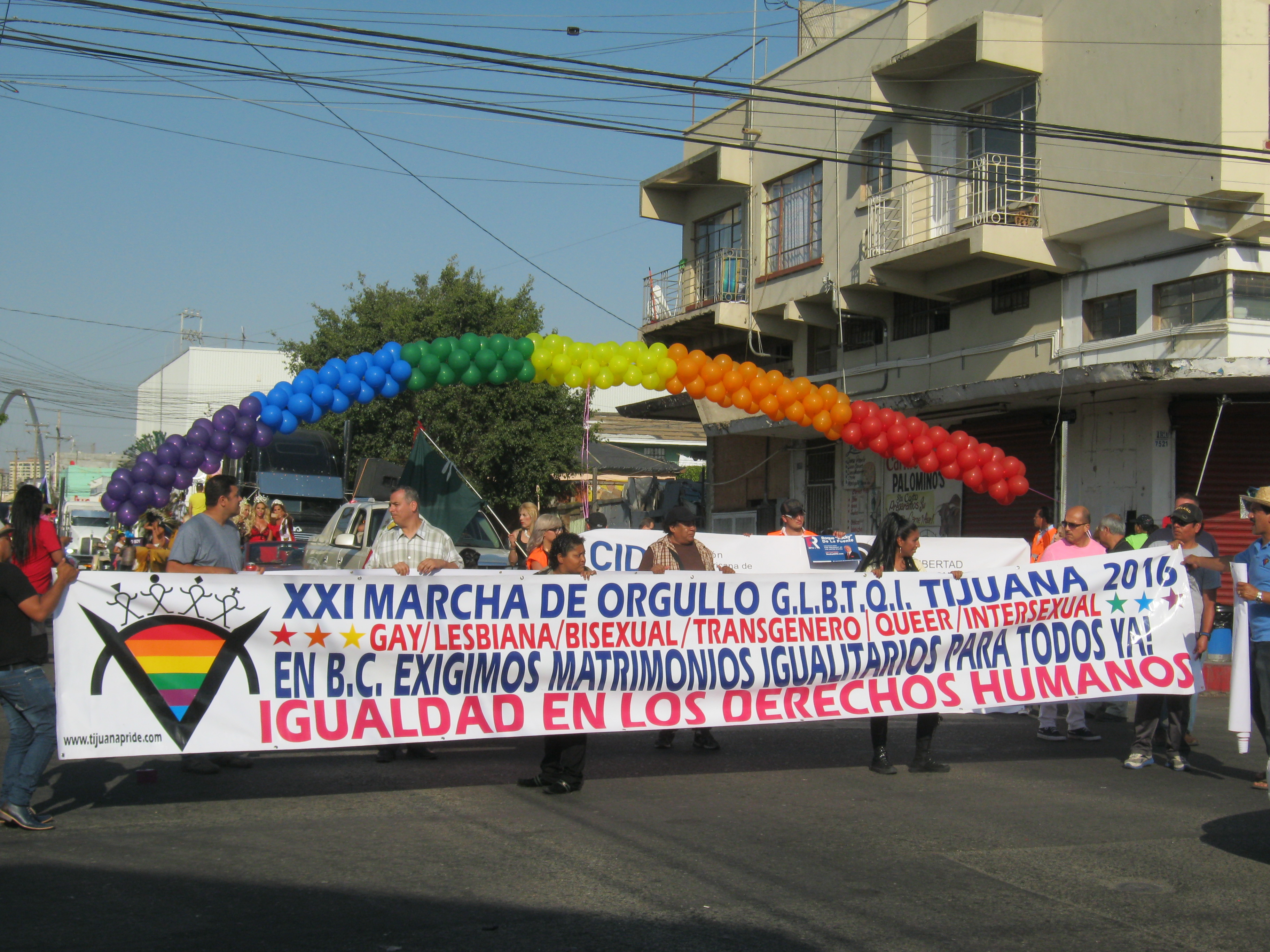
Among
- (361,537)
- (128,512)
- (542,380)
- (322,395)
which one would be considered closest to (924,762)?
(542,380)

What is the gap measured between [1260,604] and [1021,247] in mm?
11607

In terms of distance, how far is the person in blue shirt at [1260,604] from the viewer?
7.04 metres

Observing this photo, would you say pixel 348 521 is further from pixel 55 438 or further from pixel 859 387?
pixel 55 438

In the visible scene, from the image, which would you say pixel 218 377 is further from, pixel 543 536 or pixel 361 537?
pixel 543 536

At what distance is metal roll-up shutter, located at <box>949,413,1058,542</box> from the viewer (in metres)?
18.6

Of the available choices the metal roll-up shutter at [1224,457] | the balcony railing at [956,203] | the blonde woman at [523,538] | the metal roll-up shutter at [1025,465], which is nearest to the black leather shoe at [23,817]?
the blonde woman at [523,538]

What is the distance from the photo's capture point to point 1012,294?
18.9 metres

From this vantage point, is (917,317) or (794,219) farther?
(794,219)

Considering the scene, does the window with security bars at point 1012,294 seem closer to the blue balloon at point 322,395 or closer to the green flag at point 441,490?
the green flag at point 441,490

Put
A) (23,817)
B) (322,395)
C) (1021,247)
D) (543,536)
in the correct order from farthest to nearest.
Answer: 1. (1021,247)
2. (322,395)
3. (543,536)
4. (23,817)

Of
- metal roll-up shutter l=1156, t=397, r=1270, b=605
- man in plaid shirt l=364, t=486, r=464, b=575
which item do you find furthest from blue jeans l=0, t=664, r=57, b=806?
metal roll-up shutter l=1156, t=397, r=1270, b=605

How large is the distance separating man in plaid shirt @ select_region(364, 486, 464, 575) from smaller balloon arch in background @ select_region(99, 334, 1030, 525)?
6680 mm

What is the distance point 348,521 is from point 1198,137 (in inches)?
542

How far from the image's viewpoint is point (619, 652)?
7160 mm
